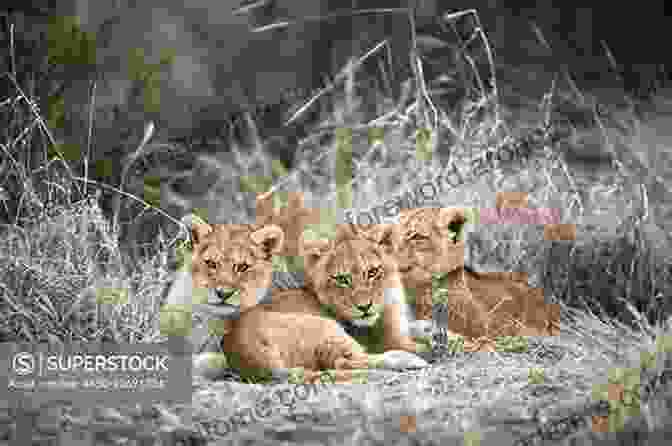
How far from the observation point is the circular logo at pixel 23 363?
296cm

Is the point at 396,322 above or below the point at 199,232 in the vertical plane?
below

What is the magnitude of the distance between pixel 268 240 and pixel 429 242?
0.55 m

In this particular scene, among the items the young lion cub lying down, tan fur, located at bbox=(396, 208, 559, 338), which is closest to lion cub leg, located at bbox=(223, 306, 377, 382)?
the young lion cub lying down

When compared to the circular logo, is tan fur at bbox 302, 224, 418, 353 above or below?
above

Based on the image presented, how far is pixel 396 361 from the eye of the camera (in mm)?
2953

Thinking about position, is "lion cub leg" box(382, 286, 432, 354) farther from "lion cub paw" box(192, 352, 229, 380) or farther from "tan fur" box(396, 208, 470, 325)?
"lion cub paw" box(192, 352, 229, 380)

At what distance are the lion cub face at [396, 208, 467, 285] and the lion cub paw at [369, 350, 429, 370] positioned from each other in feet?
0.81

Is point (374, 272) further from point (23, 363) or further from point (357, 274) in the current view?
point (23, 363)

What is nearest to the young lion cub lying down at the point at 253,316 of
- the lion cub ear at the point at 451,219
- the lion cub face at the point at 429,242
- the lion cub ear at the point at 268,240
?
the lion cub ear at the point at 268,240

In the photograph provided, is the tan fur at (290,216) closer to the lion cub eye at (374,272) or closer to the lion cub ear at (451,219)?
the lion cub eye at (374,272)

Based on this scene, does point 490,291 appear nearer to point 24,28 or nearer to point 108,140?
point 108,140

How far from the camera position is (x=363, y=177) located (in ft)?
9.71

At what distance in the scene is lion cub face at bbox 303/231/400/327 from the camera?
116 inches

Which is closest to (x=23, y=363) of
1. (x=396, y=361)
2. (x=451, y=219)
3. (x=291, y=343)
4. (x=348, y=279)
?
(x=291, y=343)
